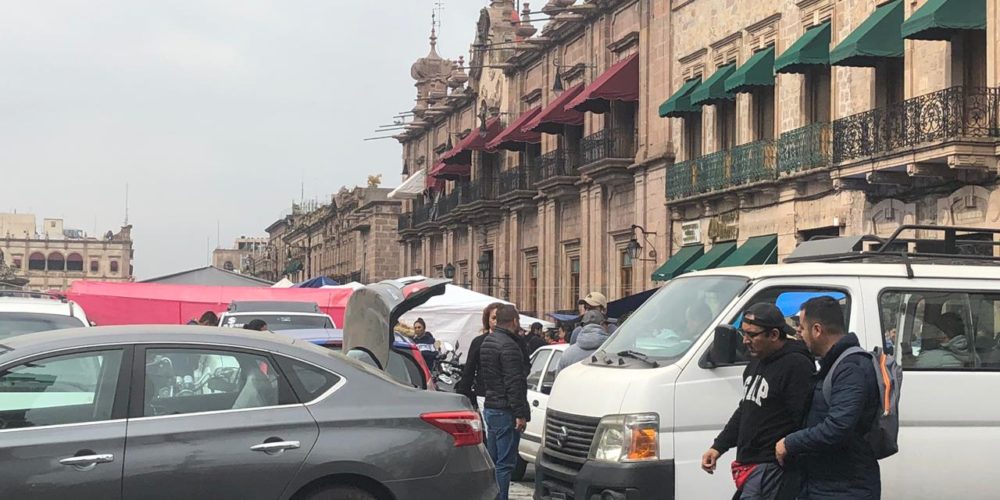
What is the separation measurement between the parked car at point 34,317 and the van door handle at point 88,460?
6353mm

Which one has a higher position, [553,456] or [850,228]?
[850,228]

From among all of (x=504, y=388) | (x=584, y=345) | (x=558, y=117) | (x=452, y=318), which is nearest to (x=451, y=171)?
(x=558, y=117)

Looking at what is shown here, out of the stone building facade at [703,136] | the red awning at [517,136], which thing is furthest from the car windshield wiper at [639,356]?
the red awning at [517,136]

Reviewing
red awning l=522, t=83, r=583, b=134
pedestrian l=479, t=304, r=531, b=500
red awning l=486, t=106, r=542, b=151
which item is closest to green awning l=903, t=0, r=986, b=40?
pedestrian l=479, t=304, r=531, b=500

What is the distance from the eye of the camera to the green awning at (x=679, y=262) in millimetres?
28594

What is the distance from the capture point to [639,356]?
9109 millimetres

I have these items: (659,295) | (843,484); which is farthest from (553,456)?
(843,484)

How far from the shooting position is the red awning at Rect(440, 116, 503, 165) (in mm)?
44844

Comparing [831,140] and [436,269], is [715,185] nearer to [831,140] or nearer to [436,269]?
[831,140]

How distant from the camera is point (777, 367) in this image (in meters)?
6.88

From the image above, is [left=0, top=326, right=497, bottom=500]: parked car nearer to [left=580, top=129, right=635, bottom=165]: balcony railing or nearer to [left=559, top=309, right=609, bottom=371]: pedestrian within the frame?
[left=559, top=309, right=609, bottom=371]: pedestrian

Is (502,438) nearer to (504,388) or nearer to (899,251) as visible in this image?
(504,388)

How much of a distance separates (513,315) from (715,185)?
1704cm

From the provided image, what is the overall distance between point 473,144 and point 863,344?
3731cm
